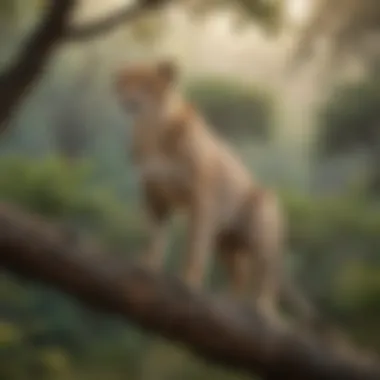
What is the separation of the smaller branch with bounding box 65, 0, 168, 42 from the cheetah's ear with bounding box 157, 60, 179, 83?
0.09 meters

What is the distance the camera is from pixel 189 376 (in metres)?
1.41

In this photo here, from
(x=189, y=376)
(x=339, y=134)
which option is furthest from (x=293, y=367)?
(x=339, y=134)

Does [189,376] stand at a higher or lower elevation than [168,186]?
lower

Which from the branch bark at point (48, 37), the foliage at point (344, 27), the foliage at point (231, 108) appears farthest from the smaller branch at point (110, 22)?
the foliage at point (344, 27)

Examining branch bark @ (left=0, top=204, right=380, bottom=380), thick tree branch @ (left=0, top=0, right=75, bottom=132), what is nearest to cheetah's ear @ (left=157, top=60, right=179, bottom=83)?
thick tree branch @ (left=0, top=0, right=75, bottom=132)

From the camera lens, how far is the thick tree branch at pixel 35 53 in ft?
4.66

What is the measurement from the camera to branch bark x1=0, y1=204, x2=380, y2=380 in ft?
4.47

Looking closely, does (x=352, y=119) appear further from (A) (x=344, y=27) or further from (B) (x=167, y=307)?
(B) (x=167, y=307)

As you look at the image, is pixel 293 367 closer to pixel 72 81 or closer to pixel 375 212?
pixel 375 212

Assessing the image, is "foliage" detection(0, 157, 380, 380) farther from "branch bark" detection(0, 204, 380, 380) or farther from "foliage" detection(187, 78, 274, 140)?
"foliage" detection(187, 78, 274, 140)

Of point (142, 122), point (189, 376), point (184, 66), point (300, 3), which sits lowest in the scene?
point (189, 376)

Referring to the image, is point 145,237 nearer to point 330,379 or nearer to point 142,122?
point 142,122

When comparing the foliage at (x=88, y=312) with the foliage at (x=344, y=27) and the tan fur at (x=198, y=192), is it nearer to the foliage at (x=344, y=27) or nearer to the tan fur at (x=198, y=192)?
the tan fur at (x=198, y=192)

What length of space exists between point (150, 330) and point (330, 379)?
318mm
